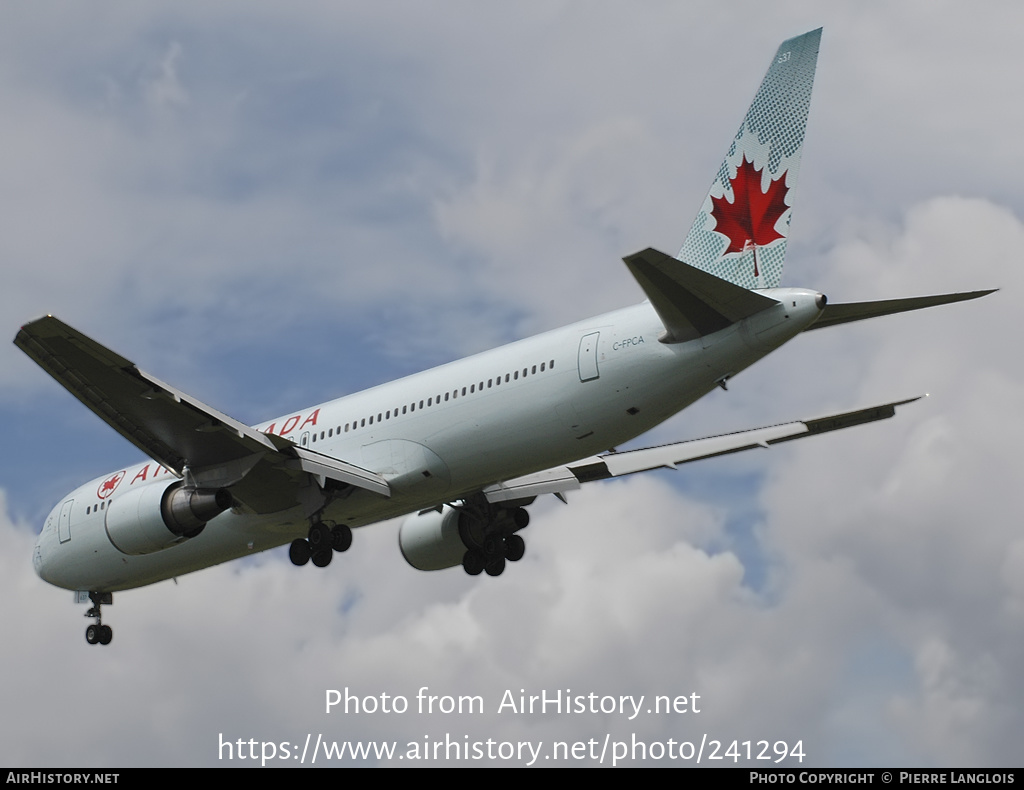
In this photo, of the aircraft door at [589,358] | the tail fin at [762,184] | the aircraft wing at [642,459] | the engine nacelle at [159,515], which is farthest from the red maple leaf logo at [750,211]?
the engine nacelle at [159,515]

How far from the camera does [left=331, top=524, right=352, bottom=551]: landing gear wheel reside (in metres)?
30.9

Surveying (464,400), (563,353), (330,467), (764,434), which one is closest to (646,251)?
(563,353)

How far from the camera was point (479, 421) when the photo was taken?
1163 inches

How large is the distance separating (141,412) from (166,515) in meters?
2.98

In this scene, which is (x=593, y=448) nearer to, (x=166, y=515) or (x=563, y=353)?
(x=563, y=353)

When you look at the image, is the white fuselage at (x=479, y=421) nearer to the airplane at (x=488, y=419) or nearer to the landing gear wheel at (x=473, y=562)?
the airplane at (x=488, y=419)

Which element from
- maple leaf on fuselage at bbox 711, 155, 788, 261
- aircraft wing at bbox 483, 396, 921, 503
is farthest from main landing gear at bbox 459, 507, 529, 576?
maple leaf on fuselage at bbox 711, 155, 788, 261

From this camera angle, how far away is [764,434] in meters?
34.6

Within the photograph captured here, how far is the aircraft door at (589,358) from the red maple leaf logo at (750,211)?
3036 millimetres

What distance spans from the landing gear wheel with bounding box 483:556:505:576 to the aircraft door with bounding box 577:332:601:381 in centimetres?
806

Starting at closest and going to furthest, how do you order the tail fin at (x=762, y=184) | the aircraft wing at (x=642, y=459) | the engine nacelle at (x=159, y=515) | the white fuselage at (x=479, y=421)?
the white fuselage at (x=479, y=421) < the tail fin at (x=762, y=184) < the engine nacelle at (x=159, y=515) < the aircraft wing at (x=642, y=459)

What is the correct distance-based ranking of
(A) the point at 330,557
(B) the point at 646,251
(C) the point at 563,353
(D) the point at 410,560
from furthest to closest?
1. (D) the point at 410,560
2. (A) the point at 330,557
3. (C) the point at 563,353
4. (B) the point at 646,251

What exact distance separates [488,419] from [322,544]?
4609 mm

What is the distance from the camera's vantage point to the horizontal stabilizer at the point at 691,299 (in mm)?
25062
